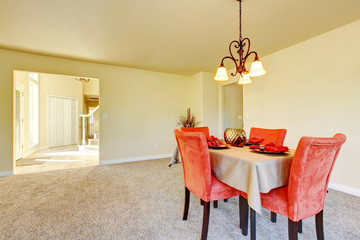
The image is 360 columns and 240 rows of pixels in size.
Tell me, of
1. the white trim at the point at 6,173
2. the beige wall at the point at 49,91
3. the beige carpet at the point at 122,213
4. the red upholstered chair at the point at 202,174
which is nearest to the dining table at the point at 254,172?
the red upholstered chair at the point at 202,174

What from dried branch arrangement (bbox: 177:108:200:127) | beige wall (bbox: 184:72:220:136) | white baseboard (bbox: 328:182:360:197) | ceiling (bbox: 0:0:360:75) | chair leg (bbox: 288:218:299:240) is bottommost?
white baseboard (bbox: 328:182:360:197)

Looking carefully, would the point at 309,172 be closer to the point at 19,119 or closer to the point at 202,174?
the point at 202,174

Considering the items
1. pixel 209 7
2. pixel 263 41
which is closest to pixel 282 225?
pixel 209 7

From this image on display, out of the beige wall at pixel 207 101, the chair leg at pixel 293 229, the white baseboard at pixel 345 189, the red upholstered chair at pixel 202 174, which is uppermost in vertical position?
the beige wall at pixel 207 101

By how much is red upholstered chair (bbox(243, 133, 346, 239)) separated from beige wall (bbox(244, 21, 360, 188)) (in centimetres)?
180

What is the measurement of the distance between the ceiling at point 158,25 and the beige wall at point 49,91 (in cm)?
344

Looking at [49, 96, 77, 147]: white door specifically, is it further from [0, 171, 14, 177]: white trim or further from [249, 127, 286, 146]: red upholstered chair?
[249, 127, 286, 146]: red upholstered chair

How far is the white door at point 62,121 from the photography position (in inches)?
249

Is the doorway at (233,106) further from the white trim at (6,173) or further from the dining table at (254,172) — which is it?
the white trim at (6,173)

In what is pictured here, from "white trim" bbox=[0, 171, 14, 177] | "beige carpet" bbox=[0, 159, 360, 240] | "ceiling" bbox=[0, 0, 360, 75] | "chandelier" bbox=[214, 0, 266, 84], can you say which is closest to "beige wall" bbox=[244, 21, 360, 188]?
"ceiling" bbox=[0, 0, 360, 75]

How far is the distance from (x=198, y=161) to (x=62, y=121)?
23.6ft

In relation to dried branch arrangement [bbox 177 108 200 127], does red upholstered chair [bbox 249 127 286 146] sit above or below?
below

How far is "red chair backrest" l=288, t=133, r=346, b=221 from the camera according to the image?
103 centimetres

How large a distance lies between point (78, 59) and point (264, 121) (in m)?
4.24
